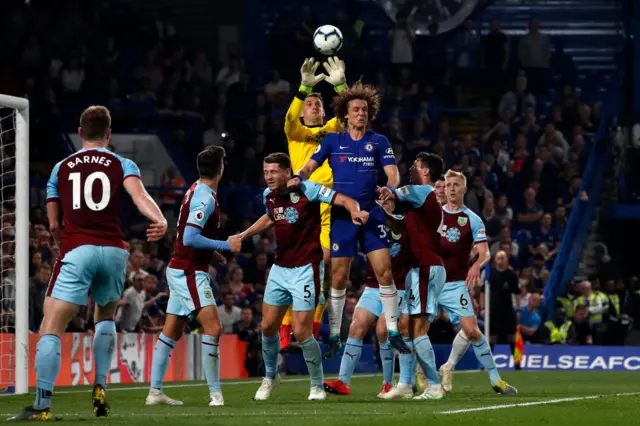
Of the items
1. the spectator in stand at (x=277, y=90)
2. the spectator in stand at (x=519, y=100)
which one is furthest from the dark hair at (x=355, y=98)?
the spectator in stand at (x=519, y=100)

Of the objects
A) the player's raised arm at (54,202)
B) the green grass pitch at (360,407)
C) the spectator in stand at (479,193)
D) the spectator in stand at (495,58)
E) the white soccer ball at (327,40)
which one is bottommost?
the green grass pitch at (360,407)

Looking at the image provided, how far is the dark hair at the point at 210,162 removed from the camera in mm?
11141

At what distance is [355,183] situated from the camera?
12.2 meters

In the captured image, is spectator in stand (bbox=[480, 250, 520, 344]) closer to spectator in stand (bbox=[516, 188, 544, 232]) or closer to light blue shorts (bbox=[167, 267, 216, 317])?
spectator in stand (bbox=[516, 188, 544, 232])

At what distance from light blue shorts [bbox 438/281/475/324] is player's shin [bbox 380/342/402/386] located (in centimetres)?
84

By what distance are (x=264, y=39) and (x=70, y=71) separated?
4.79m

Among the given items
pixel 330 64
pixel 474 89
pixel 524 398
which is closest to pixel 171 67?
pixel 474 89

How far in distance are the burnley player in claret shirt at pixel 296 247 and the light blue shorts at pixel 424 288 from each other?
1.07m

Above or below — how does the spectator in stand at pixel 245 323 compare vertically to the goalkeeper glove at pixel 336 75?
below

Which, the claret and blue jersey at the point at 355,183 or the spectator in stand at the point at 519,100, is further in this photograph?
the spectator in stand at the point at 519,100

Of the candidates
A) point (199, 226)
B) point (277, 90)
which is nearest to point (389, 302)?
point (199, 226)

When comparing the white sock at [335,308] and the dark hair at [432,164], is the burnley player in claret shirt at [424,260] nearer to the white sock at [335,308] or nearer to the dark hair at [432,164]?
the dark hair at [432,164]

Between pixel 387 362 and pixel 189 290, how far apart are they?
276 centimetres

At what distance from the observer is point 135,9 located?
98.3ft
